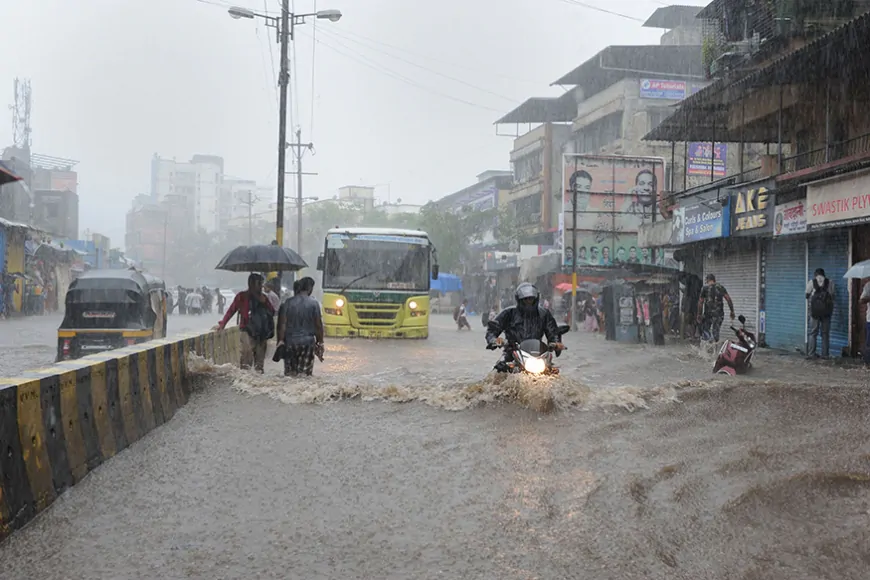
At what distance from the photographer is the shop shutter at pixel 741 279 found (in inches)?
791

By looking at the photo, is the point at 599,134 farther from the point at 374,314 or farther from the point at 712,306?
the point at 374,314

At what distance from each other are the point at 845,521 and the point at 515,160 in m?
48.9

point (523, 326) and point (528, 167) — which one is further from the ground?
point (528, 167)

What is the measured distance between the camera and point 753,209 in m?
18.2

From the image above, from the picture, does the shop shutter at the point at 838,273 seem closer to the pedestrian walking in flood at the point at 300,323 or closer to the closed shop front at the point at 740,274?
the closed shop front at the point at 740,274

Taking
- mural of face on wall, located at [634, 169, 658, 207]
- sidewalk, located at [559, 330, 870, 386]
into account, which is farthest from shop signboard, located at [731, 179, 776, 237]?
mural of face on wall, located at [634, 169, 658, 207]

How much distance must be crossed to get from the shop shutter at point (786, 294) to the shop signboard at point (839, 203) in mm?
2520

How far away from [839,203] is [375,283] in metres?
9.64

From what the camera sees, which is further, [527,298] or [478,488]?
[527,298]

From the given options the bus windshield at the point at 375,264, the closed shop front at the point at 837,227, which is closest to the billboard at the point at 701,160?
the closed shop front at the point at 837,227

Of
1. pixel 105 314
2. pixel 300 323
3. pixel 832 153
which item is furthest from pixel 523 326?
pixel 832 153

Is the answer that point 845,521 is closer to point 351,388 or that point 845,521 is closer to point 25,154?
point 351,388

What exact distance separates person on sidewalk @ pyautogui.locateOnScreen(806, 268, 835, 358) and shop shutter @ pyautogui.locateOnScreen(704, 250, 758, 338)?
13.3ft

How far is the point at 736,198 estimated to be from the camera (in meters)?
19.1
